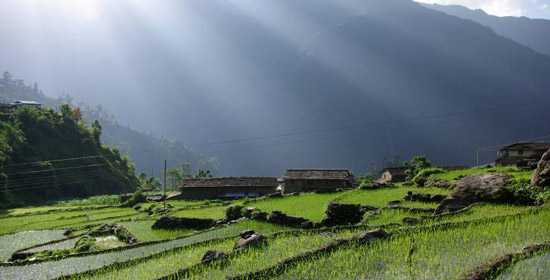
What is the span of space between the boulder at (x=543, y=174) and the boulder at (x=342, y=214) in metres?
8.43

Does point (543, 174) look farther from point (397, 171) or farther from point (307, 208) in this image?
point (397, 171)

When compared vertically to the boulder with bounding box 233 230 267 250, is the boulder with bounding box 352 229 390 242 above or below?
above

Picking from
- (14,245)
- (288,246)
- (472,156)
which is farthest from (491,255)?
(472,156)

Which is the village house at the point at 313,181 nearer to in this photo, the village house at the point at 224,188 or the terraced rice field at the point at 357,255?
the village house at the point at 224,188

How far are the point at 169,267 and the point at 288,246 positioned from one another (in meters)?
4.31

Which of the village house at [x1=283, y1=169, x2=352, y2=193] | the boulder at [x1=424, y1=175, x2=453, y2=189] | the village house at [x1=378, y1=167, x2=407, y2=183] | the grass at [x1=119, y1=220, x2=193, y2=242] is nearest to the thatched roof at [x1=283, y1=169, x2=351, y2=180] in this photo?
the village house at [x1=283, y1=169, x2=352, y2=193]

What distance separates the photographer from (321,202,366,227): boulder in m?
20.4

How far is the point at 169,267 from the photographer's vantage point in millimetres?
13516

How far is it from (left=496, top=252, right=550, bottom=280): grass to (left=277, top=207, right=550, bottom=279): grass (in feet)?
2.53

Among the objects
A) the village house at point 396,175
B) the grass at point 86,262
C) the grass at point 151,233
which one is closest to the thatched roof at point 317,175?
the village house at point 396,175

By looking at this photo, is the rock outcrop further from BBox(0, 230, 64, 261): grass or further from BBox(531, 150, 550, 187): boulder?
BBox(531, 150, 550, 187): boulder

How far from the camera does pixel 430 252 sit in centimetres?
1161

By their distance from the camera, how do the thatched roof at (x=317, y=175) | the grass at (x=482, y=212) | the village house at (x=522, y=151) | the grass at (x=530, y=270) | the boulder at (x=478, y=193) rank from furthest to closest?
the thatched roof at (x=317, y=175) < the village house at (x=522, y=151) < the boulder at (x=478, y=193) < the grass at (x=482, y=212) < the grass at (x=530, y=270)

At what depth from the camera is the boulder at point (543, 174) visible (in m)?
17.7
